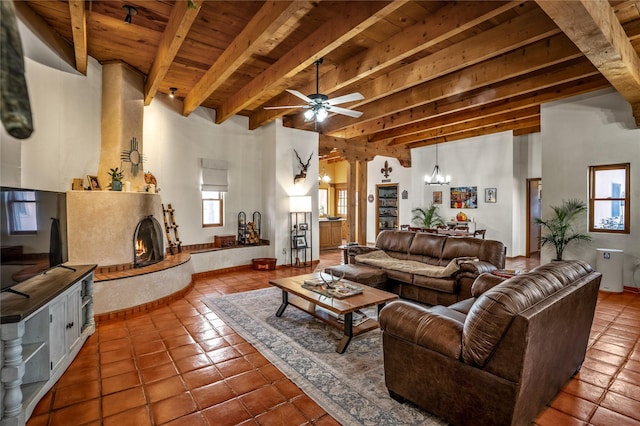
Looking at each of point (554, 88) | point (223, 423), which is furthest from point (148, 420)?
point (554, 88)

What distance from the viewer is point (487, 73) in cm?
432

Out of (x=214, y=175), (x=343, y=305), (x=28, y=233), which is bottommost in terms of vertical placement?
(x=343, y=305)

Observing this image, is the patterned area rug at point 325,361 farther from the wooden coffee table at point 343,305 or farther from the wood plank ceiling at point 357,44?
the wood plank ceiling at point 357,44

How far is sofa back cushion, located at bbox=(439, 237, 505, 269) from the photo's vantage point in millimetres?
4225

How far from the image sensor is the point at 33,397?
2102 millimetres

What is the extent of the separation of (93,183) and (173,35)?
7.31 feet

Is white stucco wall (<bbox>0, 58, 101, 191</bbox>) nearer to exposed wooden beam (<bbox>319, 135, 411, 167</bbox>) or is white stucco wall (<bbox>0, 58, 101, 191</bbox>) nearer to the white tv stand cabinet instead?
the white tv stand cabinet

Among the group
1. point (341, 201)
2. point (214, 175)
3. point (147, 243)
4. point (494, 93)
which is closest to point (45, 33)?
point (147, 243)

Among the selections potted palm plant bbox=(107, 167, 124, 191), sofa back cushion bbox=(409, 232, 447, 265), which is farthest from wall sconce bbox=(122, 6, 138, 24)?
sofa back cushion bbox=(409, 232, 447, 265)

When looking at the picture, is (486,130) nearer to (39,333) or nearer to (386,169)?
(386,169)

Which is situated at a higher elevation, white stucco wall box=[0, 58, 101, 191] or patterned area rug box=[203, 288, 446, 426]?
white stucco wall box=[0, 58, 101, 191]

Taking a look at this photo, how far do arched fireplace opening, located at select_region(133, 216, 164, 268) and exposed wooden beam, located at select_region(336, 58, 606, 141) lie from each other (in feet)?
15.7

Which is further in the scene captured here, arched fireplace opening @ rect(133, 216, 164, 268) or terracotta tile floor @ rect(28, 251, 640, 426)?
arched fireplace opening @ rect(133, 216, 164, 268)

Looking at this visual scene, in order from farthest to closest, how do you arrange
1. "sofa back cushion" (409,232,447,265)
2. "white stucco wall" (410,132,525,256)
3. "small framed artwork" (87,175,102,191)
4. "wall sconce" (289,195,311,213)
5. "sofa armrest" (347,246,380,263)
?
"white stucco wall" (410,132,525,256) < "wall sconce" (289,195,311,213) < "sofa armrest" (347,246,380,263) < "sofa back cushion" (409,232,447,265) < "small framed artwork" (87,175,102,191)
